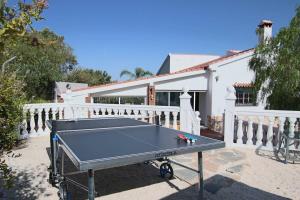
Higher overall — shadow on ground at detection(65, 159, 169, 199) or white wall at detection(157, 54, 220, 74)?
white wall at detection(157, 54, 220, 74)

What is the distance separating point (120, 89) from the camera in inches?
551

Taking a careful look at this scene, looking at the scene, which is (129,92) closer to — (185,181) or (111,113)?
(111,113)

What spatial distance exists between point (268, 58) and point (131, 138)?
338 inches

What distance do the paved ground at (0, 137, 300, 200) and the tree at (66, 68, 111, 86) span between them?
1235 inches

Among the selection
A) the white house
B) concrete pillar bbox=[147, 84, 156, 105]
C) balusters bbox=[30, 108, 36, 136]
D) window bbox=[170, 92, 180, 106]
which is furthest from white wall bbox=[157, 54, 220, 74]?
balusters bbox=[30, 108, 36, 136]

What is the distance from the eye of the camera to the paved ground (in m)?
4.57

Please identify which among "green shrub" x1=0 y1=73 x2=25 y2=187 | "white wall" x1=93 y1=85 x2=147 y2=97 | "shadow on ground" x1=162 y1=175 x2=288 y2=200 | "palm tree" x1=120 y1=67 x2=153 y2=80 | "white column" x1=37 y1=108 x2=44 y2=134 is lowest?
"shadow on ground" x1=162 y1=175 x2=288 y2=200

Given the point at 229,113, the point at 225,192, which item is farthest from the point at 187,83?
the point at 225,192

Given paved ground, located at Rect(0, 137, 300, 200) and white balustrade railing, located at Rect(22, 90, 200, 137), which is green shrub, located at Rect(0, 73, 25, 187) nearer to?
paved ground, located at Rect(0, 137, 300, 200)

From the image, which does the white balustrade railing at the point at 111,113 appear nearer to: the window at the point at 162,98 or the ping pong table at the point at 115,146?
the ping pong table at the point at 115,146

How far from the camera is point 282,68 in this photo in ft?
29.1

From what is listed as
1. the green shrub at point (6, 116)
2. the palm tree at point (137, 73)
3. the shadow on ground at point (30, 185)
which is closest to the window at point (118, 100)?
the shadow on ground at point (30, 185)

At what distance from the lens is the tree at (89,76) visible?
36.9 metres

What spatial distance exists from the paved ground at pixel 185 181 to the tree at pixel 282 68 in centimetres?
347
